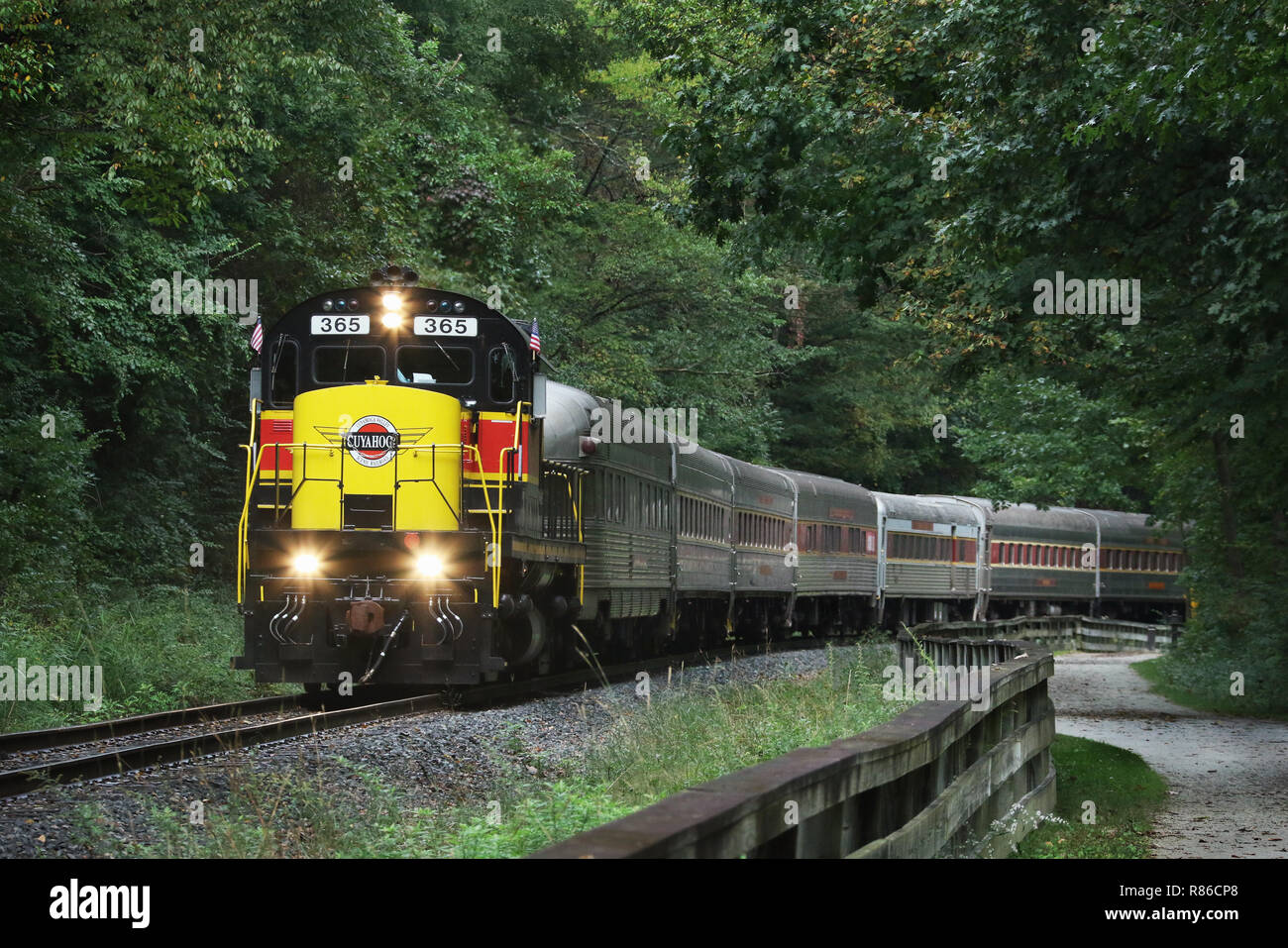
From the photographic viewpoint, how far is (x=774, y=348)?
43.6m

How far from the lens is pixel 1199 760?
15398 mm

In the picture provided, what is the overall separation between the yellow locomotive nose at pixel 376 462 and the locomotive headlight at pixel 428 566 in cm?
27

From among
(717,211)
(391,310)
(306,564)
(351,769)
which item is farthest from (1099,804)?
(717,211)

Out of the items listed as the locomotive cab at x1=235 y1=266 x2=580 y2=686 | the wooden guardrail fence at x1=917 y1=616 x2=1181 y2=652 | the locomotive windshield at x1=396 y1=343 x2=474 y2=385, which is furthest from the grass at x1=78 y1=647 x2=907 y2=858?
the wooden guardrail fence at x1=917 y1=616 x2=1181 y2=652

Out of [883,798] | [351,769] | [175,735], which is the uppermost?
[883,798]

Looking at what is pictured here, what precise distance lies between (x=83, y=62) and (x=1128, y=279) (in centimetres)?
1150

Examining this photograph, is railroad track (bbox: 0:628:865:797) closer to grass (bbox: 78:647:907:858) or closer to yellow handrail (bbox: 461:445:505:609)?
grass (bbox: 78:647:907:858)

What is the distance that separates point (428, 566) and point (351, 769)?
4.30 meters

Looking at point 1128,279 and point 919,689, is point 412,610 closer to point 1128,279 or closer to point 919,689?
point 919,689

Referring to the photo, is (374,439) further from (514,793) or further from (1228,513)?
(1228,513)

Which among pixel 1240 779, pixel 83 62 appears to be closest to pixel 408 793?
pixel 1240 779

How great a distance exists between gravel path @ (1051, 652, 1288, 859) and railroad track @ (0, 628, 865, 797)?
21.1 ft

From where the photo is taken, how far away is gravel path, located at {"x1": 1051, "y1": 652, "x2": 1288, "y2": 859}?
34.1ft

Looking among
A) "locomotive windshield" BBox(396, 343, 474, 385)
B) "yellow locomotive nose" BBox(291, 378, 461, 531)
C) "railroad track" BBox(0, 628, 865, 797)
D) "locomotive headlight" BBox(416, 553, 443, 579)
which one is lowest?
"railroad track" BBox(0, 628, 865, 797)
